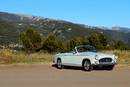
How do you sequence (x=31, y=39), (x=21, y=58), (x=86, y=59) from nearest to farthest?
(x=86, y=59)
(x=21, y=58)
(x=31, y=39)

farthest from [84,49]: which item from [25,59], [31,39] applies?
[31,39]

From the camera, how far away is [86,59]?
917 inches

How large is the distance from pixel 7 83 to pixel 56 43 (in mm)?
44823

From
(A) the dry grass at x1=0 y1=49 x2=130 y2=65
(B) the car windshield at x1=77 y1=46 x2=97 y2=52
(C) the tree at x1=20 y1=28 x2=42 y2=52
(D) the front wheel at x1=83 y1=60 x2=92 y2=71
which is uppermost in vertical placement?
(C) the tree at x1=20 y1=28 x2=42 y2=52

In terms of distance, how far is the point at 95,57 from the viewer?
74.6 ft

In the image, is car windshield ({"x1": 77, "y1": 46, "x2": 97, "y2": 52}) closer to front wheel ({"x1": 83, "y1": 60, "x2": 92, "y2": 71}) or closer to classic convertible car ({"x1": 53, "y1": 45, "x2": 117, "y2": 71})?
classic convertible car ({"x1": 53, "y1": 45, "x2": 117, "y2": 71})

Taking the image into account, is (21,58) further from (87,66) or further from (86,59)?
(87,66)

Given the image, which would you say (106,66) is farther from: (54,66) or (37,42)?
(37,42)

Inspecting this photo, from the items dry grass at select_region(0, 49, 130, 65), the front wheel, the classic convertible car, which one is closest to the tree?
dry grass at select_region(0, 49, 130, 65)

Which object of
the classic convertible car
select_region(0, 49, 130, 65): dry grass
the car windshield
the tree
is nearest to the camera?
the classic convertible car

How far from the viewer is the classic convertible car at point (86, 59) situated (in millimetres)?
22781

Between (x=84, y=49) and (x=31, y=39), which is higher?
(x=31, y=39)

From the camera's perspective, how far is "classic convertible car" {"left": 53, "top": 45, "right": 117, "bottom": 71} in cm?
2278

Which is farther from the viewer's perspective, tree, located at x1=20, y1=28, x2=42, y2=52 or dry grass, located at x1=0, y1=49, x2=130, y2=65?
tree, located at x1=20, y1=28, x2=42, y2=52
